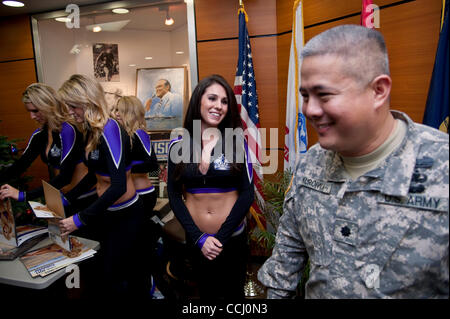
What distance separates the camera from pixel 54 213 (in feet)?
5.44

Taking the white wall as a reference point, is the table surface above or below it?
below

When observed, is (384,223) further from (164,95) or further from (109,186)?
(164,95)

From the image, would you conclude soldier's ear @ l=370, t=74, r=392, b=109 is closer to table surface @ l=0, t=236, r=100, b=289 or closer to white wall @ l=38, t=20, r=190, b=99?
table surface @ l=0, t=236, r=100, b=289

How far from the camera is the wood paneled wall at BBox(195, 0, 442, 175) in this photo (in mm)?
1902

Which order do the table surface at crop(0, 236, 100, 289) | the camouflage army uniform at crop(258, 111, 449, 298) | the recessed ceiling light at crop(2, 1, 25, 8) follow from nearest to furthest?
the camouflage army uniform at crop(258, 111, 449, 298) < the table surface at crop(0, 236, 100, 289) < the recessed ceiling light at crop(2, 1, 25, 8)

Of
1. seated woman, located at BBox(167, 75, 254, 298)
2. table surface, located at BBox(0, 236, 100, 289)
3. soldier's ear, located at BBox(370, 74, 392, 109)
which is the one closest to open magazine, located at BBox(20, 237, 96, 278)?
table surface, located at BBox(0, 236, 100, 289)

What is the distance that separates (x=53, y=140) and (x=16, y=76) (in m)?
2.75

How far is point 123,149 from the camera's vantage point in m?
1.96

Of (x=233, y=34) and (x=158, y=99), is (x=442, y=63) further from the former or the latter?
(x=158, y=99)

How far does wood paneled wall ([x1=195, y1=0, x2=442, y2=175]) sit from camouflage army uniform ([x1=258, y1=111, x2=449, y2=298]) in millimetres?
1416

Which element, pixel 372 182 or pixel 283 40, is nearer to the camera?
pixel 372 182

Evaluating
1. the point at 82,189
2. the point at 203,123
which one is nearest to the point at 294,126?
the point at 203,123

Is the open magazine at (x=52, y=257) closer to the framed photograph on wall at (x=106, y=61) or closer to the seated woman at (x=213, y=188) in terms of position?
the seated woman at (x=213, y=188)

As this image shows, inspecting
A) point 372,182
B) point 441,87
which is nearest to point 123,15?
point 441,87
